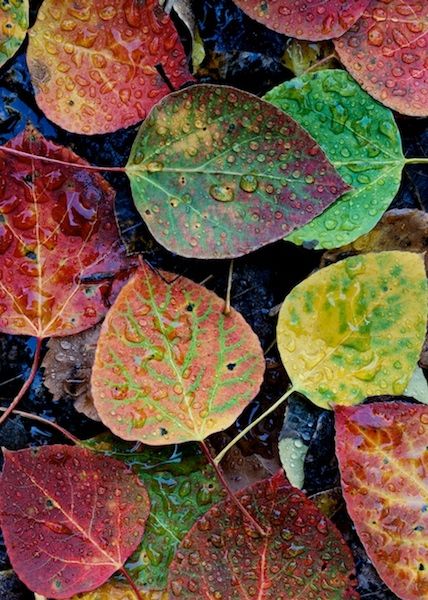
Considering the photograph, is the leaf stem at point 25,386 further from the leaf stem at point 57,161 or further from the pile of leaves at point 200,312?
the leaf stem at point 57,161

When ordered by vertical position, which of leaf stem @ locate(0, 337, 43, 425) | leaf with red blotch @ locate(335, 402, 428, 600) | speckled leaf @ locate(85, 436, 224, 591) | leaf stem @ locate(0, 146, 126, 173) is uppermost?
leaf stem @ locate(0, 146, 126, 173)

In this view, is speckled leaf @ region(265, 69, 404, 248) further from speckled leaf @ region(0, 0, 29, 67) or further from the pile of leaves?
speckled leaf @ region(0, 0, 29, 67)

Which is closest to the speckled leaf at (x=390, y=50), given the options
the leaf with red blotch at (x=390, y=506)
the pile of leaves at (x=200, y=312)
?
the pile of leaves at (x=200, y=312)

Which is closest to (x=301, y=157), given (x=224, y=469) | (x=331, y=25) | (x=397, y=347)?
(x=331, y=25)

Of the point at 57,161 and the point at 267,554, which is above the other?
the point at 57,161

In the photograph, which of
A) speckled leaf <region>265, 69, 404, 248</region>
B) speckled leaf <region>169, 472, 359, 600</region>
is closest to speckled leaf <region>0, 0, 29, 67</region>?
speckled leaf <region>265, 69, 404, 248</region>

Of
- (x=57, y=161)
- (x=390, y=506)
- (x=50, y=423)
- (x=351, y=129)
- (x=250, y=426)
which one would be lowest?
(x=390, y=506)

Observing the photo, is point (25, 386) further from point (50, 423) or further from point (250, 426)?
point (250, 426)

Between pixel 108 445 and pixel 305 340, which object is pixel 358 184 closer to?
pixel 305 340

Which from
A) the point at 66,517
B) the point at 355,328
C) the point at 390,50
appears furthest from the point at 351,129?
the point at 66,517
